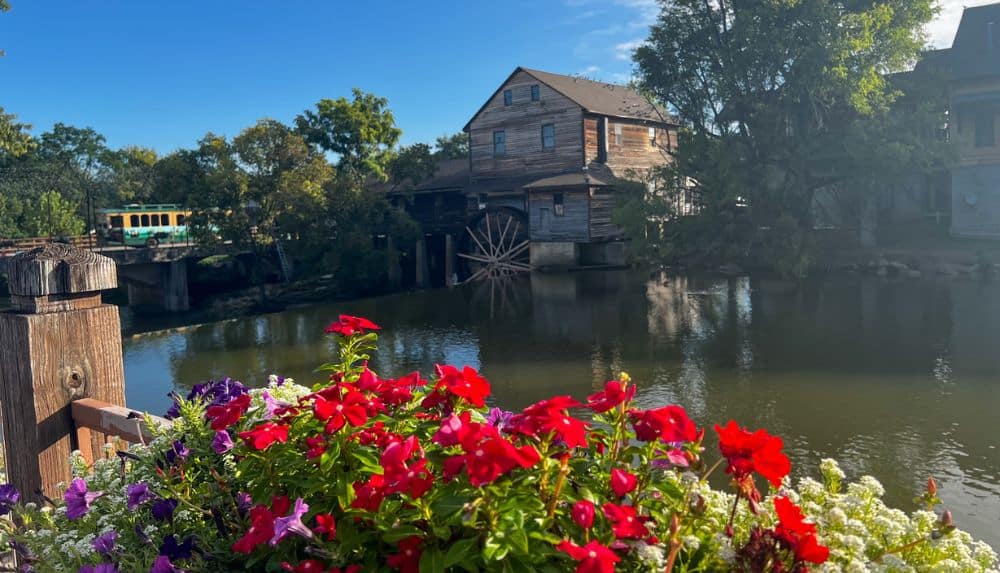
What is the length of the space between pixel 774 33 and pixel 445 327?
14.8 m

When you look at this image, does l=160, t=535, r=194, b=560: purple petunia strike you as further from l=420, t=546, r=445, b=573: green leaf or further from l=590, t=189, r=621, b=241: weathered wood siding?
l=590, t=189, r=621, b=241: weathered wood siding

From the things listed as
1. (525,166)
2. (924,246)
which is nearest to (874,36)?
(924,246)

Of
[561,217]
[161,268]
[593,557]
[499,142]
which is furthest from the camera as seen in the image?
[499,142]

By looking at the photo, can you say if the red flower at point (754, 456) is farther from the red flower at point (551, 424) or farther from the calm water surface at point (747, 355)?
the calm water surface at point (747, 355)

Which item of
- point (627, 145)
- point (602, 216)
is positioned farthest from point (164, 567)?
point (627, 145)

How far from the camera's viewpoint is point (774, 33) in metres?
25.3

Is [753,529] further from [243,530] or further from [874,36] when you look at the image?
[874,36]

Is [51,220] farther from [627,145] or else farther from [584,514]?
[584,514]

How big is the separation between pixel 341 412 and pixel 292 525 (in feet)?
1.13

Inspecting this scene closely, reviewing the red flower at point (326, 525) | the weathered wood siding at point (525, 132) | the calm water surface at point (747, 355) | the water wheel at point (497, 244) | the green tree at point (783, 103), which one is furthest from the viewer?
the water wheel at point (497, 244)

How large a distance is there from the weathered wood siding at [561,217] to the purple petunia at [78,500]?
31.6 meters

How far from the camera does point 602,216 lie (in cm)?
3428

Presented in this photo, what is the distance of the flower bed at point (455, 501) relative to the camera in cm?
184

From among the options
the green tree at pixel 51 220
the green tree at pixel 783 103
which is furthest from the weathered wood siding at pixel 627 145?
the green tree at pixel 51 220
